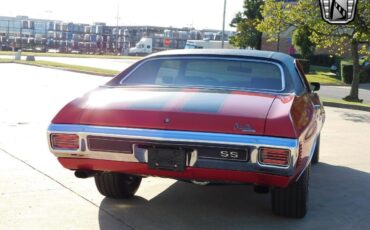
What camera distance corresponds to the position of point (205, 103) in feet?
13.1

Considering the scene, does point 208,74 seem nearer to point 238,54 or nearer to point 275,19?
point 238,54

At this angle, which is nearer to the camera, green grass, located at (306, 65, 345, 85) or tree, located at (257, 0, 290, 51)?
tree, located at (257, 0, 290, 51)

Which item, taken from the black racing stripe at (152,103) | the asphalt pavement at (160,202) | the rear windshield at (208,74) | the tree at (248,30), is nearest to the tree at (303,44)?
the tree at (248,30)

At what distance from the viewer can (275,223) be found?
432 cm

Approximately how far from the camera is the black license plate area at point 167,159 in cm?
378

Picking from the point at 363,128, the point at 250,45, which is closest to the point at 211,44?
the point at 250,45

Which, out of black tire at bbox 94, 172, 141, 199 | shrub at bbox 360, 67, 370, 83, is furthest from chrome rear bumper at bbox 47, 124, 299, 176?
shrub at bbox 360, 67, 370, 83

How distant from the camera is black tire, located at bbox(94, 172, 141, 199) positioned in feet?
15.5

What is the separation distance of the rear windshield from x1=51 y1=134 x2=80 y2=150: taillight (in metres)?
1.04

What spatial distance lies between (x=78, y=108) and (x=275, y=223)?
6.17 ft

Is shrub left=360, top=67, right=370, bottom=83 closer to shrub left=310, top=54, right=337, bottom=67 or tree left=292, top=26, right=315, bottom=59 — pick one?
tree left=292, top=26, right=315, bottom=59

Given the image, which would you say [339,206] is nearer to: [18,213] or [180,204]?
[180,204]

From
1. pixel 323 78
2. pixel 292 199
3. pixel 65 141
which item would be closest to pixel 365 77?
pixel 323 78

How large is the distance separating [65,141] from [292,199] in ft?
6.25
